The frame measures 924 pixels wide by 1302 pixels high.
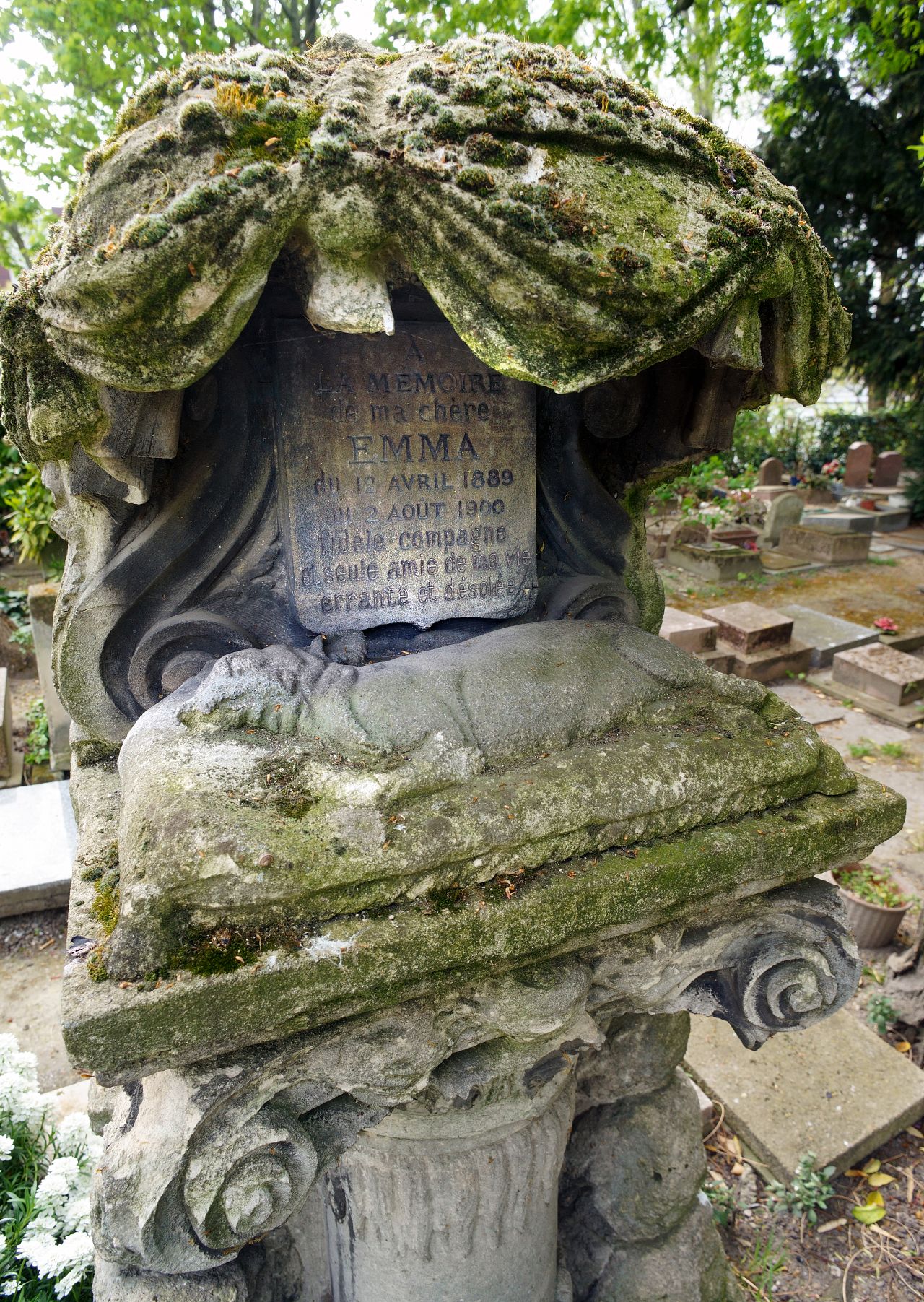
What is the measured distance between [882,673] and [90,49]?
362 inches

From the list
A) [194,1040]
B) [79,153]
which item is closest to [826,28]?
[79,153]

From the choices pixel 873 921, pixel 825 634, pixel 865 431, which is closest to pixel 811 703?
pixel 825 634

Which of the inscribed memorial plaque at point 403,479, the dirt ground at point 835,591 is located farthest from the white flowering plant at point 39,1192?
the dirt ground at point 835,591

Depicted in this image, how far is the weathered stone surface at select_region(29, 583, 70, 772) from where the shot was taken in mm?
5168

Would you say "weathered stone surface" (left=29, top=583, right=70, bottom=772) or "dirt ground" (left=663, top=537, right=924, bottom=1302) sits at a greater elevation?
"weathered stone surface" (left=29, top=583, right=70, bottom=772)

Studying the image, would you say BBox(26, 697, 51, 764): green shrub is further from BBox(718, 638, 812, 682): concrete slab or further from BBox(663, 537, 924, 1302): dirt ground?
BBox(718, 638, 812, 682): concrete slab

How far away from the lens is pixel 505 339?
4.42 feet

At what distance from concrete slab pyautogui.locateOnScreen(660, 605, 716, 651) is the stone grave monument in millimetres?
4256

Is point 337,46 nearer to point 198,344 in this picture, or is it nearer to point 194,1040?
point 198,344

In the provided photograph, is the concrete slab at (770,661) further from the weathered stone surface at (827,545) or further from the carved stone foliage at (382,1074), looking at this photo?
the carved stone foliage at (382,1074)

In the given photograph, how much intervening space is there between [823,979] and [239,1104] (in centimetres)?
122

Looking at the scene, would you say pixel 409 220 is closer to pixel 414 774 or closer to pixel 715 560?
pixel 414 774

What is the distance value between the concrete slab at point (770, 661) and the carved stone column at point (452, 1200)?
498cm

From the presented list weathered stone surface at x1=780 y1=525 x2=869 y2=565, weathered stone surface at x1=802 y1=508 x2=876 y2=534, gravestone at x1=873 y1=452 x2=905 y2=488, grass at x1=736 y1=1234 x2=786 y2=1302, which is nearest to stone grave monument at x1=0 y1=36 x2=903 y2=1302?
grass at x1=736 y1=1234 x2=786 y2=1302
